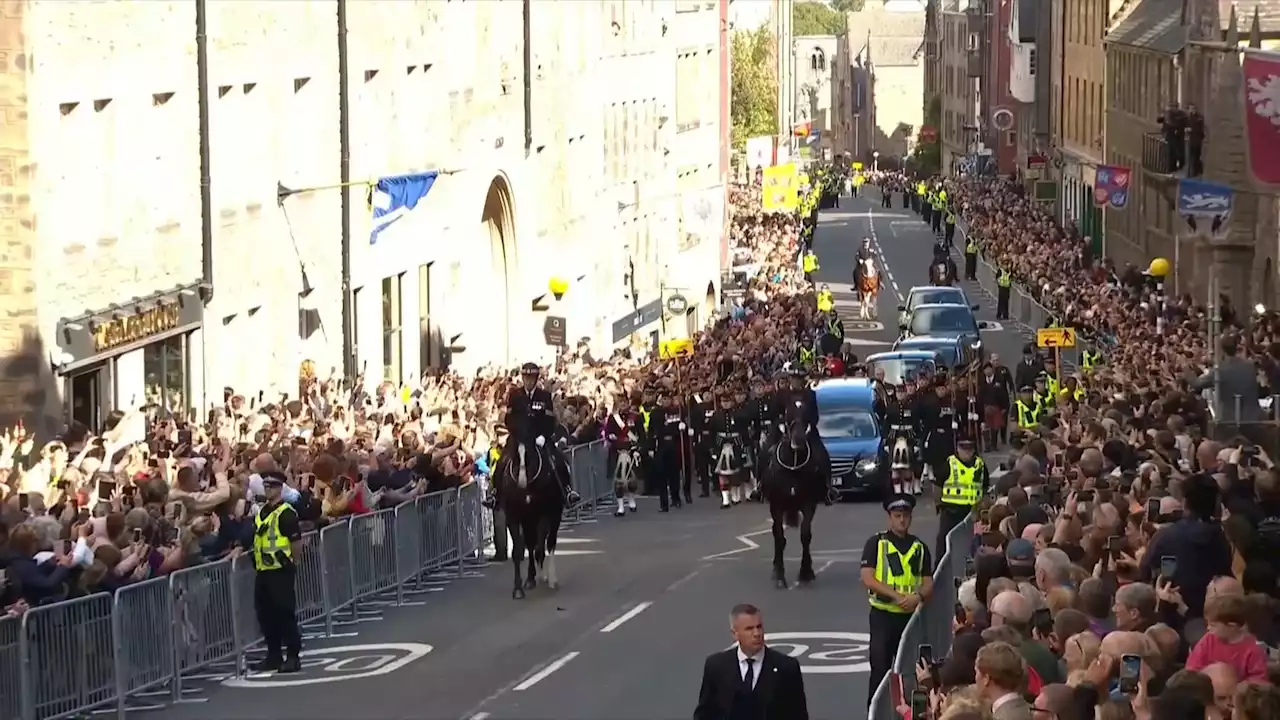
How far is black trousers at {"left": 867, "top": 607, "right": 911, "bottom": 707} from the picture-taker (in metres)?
17.5

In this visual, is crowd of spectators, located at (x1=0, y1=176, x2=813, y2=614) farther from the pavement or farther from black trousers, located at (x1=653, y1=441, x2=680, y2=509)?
the pavement

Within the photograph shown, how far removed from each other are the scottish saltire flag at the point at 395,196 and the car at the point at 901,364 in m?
8.23

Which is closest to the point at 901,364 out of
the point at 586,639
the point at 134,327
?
the point at 134,327

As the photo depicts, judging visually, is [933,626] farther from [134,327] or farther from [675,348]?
[675,348]

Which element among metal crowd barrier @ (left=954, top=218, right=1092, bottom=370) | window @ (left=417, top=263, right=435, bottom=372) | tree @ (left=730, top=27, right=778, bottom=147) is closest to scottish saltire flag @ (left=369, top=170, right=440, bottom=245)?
window @ (left=417, top=263, right=435, bottom=372)

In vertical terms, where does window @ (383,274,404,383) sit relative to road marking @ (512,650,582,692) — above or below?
above

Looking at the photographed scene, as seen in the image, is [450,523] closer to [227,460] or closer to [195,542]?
[227,460]

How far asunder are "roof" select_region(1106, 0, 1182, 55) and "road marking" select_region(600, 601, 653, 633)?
39.0 metres

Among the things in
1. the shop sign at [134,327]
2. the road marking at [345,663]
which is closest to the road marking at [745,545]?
the road marking at [345,663]

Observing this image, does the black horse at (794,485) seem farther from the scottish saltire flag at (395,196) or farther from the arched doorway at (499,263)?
the arched doorway at (499,263)

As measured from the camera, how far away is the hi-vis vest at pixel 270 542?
793 inches

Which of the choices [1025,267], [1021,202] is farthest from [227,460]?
[1021,202]

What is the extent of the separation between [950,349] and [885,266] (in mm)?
50649

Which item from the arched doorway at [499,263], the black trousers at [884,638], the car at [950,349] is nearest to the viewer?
the black trousers at [884,638]
